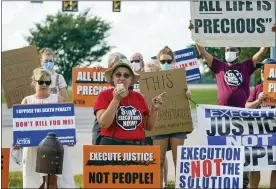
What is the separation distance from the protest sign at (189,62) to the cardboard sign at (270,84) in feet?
9.34

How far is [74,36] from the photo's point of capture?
80.5 metres

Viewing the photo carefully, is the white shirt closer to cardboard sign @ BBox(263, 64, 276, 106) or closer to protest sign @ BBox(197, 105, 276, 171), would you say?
protest sign @ BBox(197, 105, 276, 171)

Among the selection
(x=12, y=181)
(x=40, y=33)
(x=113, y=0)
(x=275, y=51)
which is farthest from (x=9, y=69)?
(x=40, y=33)

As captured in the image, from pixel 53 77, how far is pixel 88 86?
1.83 metres

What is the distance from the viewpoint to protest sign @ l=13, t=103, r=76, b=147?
9.38m

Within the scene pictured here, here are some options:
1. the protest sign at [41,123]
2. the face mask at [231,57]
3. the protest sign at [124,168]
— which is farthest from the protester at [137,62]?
the protest sign at [124,168]

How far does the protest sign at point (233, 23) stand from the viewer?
12.0 m

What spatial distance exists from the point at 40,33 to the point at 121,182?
235ft

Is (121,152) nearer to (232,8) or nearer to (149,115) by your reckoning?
(149,115)

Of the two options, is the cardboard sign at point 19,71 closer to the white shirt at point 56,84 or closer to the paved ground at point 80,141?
the white shirt at point 56,84

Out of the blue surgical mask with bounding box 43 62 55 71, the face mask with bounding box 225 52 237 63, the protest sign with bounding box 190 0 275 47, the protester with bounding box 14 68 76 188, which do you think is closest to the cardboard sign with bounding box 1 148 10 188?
the protester with bounding box 14 68 76 188

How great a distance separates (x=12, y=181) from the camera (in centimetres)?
1180

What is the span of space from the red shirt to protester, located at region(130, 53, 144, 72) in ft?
9.07

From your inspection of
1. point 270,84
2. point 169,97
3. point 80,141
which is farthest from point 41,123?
point 80,141
